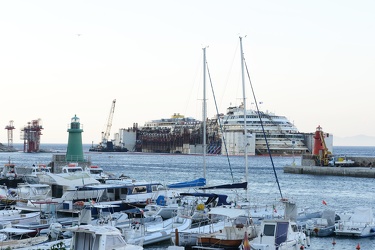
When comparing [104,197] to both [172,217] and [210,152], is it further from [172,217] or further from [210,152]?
[210,152]

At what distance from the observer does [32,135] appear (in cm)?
18250

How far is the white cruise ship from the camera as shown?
13412cm

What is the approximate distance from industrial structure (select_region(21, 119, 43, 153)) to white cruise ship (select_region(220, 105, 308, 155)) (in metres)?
55.8

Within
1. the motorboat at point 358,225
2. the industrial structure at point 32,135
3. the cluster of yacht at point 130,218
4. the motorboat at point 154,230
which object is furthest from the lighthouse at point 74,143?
the industrial structure at point 32,135

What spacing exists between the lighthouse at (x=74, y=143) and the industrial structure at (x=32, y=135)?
122 m

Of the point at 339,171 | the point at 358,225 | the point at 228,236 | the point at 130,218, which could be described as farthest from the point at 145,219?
the point at 339,171

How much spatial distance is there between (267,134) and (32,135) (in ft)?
248

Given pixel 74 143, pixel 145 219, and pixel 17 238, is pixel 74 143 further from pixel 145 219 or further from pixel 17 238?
pixel 17 238

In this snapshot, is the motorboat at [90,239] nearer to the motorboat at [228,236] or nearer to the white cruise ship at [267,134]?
the motorboat at [228,236]

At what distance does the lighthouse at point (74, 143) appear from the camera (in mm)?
51438

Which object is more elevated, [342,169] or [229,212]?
[342,169]

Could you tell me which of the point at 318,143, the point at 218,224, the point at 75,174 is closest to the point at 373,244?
the point at 218,224

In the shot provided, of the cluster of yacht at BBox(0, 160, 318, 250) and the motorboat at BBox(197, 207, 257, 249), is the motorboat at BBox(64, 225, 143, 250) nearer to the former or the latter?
the cluster of yacht at BBox(0, 160, 318, 250)

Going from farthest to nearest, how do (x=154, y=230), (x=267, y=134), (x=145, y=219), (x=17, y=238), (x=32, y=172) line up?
(x=267, y=134) < (x=32, y=172) < (x=145, y=219) < (x=154, y=230) < (x=17, y=238)
